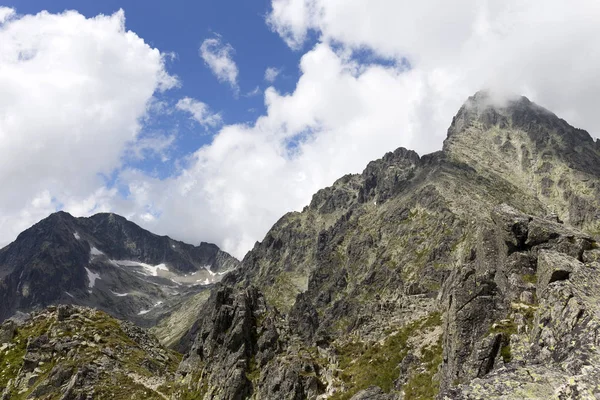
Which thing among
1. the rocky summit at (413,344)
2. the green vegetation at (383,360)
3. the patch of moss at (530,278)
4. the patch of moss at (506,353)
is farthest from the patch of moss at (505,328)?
the green vegetation at (383,360)

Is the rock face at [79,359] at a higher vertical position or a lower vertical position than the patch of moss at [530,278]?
lower

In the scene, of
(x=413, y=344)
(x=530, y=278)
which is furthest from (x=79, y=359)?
(x=530, y=278)

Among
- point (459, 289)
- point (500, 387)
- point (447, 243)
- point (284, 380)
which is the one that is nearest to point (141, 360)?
point (284, 380)

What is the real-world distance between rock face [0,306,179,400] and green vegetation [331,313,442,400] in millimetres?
28295

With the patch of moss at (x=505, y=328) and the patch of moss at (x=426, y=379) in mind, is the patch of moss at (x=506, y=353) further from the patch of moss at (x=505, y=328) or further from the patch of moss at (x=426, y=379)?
the patch of moss at (x=426, y=379)

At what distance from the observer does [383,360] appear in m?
39.0

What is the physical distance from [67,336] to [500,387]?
2879 inches

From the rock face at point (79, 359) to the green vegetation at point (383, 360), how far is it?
1114 inches

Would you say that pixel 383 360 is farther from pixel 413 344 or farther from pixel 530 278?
pixel 530 278

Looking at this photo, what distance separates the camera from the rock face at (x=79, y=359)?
55.6 meters

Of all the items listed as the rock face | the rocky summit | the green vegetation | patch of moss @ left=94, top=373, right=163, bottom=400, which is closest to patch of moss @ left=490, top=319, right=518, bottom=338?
the rocky summit

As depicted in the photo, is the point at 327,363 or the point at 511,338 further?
the point at 327,363

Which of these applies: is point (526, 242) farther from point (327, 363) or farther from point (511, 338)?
point (327, 363)

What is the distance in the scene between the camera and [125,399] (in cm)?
5381
